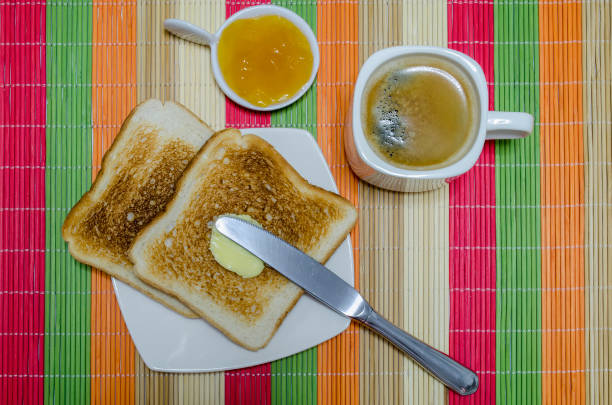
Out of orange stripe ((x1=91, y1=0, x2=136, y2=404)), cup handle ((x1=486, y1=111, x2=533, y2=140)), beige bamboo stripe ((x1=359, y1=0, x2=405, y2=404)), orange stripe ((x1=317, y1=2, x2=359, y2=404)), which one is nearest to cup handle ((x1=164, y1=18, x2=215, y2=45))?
orange stripe ((x1=91, y1=0, x2=136, y2=404))

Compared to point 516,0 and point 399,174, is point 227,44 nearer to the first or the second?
point 399,174

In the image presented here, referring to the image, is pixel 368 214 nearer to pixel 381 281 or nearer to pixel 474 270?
pixel 381 281

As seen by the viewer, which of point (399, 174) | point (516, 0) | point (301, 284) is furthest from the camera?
point (516, 0)

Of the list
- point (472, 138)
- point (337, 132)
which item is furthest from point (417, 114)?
point (337, 132)

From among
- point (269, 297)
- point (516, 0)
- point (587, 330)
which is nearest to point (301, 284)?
point (269, 297)

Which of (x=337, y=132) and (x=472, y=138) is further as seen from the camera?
(x=337, y=132)

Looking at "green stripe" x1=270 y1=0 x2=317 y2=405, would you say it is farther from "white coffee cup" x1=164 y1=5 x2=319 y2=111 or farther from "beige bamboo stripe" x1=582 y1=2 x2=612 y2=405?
"beige bamboo stripe" x1=582 y1=2 x2=612 y2=405

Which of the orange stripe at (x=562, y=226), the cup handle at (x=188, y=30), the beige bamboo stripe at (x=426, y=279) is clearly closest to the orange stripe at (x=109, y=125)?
the cup handle at (x=188, y=30)
